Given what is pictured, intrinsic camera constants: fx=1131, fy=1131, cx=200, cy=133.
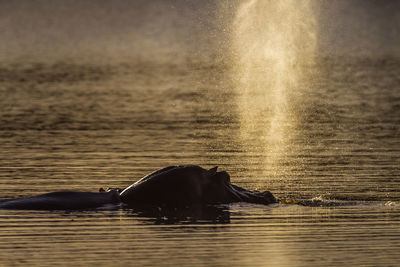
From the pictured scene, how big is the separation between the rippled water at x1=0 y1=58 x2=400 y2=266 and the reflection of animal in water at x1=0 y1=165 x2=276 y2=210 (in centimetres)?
53

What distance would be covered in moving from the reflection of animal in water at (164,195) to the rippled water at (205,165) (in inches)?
20.9

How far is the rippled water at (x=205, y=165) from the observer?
16719 mm

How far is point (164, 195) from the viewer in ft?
67.5

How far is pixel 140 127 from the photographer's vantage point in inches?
1422

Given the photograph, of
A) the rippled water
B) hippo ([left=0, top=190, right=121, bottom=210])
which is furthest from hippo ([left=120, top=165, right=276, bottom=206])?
hippo ([left=0, top=190, right=121, bottom=210])

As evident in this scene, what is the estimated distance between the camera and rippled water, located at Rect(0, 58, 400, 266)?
658 inches

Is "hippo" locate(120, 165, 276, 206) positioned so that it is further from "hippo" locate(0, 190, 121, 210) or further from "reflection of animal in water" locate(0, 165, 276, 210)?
"hippo" locate(0, 190, 121, 210)

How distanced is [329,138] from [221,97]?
63.5 ft

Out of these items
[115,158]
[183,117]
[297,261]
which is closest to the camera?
[297,261]

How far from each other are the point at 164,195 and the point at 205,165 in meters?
5.95

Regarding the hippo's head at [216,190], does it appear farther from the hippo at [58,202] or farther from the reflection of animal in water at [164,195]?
the hippo at [58,202]

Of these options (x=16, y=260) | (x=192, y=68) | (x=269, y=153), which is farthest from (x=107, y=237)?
(x=192, y=68)

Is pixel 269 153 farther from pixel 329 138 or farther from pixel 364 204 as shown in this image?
pixel 364 204

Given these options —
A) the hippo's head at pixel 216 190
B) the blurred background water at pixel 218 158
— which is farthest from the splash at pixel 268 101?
the hippo's head at pixel 216 190
